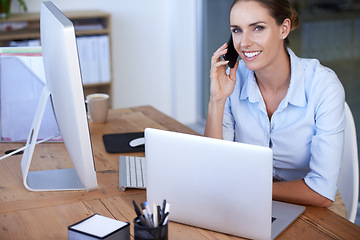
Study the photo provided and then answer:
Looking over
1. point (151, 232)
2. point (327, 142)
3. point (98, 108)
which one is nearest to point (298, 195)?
point (327, 142)

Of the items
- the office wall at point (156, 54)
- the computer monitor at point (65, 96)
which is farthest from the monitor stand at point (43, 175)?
the office wall at point (156, 54)

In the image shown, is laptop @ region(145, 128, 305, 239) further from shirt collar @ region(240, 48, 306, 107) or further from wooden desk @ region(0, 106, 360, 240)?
shirt collar @ region(240, 48, 306, 107)

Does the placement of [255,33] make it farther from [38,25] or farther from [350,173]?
[38,25]

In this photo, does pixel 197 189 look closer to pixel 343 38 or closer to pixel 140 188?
pixel 140 188

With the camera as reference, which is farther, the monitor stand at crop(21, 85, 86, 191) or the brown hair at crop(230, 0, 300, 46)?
the brown hair at crop(230, 0, 300, 46)

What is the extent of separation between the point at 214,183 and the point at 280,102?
2.29 feet

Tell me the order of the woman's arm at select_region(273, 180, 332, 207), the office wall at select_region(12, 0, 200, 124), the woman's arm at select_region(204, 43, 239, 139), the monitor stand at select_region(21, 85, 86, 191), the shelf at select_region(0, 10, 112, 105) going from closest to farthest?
1. the woman's arm at select_region(273, 180, 332, 207)
2. the monitor stand at select_region(21, 85, 86, 191)
3. the woman's arm at select_region(204, 43, 239, 139)
4. the shelf at select_region(0, 10, 112, 105)
5. the office wall at select_region(12, 0, 200, 124)

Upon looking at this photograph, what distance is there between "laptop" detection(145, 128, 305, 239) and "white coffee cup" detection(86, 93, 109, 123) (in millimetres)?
943

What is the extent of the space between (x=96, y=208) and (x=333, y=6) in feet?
6.38

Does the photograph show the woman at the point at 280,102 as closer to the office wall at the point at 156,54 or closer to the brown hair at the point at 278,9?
the brown hair at the point at 278,9

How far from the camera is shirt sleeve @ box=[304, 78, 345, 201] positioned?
1.59 meters

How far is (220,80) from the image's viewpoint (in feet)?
6.38

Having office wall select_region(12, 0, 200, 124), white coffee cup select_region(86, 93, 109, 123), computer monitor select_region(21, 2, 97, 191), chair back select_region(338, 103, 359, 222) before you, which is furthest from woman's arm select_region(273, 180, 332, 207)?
office wall select_region(12, 0, 200, 124)

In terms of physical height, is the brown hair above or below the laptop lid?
above
